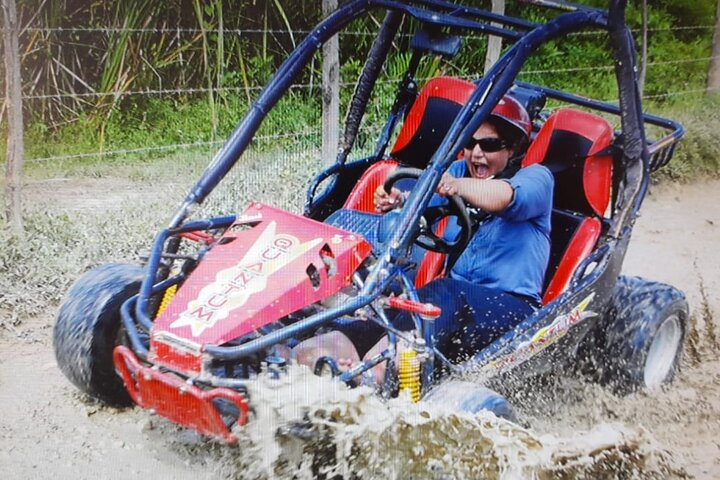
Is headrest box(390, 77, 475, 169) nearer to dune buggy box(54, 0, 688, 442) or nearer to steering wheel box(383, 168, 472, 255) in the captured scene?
dune buggy box(54, 0, 688, 442)

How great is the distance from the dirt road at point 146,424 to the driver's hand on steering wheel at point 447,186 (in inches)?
23.9

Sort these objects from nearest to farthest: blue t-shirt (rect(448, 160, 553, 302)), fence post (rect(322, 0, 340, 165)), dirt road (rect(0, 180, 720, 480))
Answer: dirt road (rect(0, 180, 720, 480)), blue t-shirt (rect(448, 160, 553, 302)), fence post (rect(322, 0, 340, 165))

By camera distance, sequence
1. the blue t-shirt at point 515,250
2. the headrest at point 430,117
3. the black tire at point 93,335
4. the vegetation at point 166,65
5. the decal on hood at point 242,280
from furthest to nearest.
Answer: the headrest at point 430,117 → the vegetation at point 166,65 → the blue t-shirt at point 515,250 → the black tire at point 93,335 → the decal on hood at point 242,280

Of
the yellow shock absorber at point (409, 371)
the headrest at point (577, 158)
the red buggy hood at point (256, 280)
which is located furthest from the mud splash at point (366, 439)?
the headrest at point (577, 158)

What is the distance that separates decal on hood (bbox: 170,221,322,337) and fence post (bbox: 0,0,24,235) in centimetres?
87

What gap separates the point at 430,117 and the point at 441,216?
24.0 inches

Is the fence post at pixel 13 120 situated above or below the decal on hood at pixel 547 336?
above

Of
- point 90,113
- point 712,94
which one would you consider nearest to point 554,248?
point 90,113

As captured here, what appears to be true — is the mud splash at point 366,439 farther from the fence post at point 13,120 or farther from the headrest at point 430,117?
the fence post at point 13,120

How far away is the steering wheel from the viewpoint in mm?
2029

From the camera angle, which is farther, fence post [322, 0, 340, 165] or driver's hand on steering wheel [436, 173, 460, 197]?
fence post [322, 0, 340, 165]

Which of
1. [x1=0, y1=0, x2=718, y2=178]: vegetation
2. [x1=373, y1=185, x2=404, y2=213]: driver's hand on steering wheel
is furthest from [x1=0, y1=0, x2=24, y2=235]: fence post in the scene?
[x1=373, y1=185, x2=404, y2=213]: driver's hand on steering wheel

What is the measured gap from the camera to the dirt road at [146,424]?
1975 millimetres

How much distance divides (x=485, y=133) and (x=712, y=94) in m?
1.89
